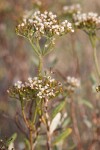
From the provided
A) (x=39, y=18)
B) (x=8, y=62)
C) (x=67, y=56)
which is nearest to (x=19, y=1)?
(x=8, y=62)

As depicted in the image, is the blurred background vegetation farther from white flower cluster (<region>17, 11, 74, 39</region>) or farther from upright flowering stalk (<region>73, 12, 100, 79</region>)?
white flower cluster (<region>17, 11, 74, 39</region>)

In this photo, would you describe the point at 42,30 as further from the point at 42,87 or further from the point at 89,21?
the point at 89,21

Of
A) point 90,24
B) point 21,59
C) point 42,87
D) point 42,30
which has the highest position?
point 21,59

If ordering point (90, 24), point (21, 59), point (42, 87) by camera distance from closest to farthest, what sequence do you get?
point (42, 87), point (90, 24), point (21, 59)

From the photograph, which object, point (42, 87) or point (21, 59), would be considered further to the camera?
point (21, 59)

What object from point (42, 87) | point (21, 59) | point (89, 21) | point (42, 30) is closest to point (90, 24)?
point (89, 21)

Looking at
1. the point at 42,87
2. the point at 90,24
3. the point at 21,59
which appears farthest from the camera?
the point at 21,59

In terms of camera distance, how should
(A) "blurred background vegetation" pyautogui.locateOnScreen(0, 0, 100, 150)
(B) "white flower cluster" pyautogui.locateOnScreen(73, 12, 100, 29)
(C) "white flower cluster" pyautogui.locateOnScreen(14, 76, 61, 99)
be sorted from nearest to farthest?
(C) "white flower cluster" pyautogui.locateOnScreen(14, 76, 61, 99), (B) "white flower cluster" pyautogui.locateOnScreen(73, 12, 100, 29), (A) "blurred background vegetation" pyautogui.locateOnScreen(0, 0, 100, 150)

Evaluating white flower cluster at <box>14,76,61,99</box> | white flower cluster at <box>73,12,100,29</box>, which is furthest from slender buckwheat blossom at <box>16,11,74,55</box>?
white flower cluster at <box>73,12,100,29</box>
